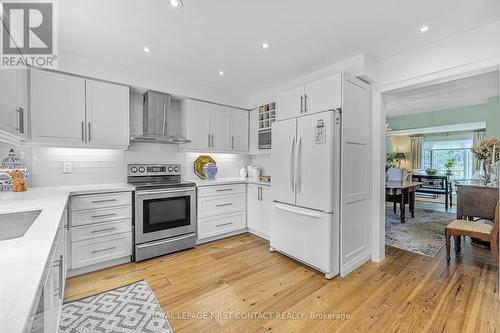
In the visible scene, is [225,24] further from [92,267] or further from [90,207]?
[92,267]

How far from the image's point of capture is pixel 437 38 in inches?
90.4

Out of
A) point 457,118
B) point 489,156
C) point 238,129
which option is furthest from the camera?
point 457,118

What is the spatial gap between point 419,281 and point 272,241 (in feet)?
5.35

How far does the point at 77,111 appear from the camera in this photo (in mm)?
2625

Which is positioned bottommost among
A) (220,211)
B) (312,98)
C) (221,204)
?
(220,211)

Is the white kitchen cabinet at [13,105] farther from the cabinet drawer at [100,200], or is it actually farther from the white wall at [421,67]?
the white wall at [421,67]

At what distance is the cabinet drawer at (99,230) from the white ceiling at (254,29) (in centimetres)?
195

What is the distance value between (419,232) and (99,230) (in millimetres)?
4741

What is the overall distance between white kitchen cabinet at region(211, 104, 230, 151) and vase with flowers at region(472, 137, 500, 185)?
3.92 meters

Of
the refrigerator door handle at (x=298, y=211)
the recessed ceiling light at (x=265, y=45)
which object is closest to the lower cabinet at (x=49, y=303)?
the refrigerator door handle at (x=298, y=211)

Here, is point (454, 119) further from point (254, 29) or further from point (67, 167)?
point (67, 167)

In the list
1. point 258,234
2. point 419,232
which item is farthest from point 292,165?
point 419,232

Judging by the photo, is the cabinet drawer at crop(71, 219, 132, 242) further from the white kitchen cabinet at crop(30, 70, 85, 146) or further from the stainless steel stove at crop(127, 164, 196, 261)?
the white kitchen cabinet at crop(30, 70, 85, 146)

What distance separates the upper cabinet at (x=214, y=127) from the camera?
3.53m
